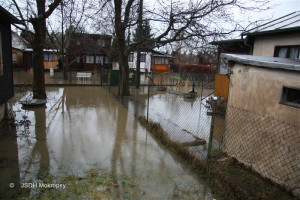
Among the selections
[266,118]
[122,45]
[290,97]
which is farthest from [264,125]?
[122,45]

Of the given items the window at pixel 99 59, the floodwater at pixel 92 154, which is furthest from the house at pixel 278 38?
the window at pixel 99 59

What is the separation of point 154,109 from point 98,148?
533 centimetres

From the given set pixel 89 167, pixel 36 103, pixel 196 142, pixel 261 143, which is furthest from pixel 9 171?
pixel 36 103

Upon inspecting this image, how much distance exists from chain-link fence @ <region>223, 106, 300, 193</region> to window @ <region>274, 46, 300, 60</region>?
552 cm

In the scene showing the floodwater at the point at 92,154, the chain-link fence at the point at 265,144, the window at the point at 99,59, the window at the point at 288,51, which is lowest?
the floodwater at the point at 92,154

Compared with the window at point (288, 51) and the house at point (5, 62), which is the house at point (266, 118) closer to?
the window at point (288, 51)

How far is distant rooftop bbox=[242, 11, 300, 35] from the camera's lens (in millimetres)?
8062

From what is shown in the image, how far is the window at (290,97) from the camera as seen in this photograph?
11.8 ft

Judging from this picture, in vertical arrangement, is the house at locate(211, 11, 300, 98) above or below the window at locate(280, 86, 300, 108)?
above

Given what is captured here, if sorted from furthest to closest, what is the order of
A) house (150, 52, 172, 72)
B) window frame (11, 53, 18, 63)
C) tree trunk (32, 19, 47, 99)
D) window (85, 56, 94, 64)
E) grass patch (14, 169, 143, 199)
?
house (150, 52, 172, 72) < window (85, 56, 94, 64) < window frame (11, 53, 18, 63) < tree trunk (32, 19, 47, 99) < grass patch (14, 169, 143, 199)

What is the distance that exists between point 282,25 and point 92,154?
887 centimetres

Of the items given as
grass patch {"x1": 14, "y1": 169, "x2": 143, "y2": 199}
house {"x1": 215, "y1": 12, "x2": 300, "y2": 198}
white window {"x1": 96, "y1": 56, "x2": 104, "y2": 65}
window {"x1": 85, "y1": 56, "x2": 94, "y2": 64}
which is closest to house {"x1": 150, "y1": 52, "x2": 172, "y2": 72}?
white window {"x1": 96, "y1": 56, "x2": 104, "y2": 65}

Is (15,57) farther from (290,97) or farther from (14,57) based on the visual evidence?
(290,97)

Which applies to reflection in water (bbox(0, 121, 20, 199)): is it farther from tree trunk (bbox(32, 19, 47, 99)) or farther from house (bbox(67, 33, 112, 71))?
house (bbox(67, 33, 112, 71))
